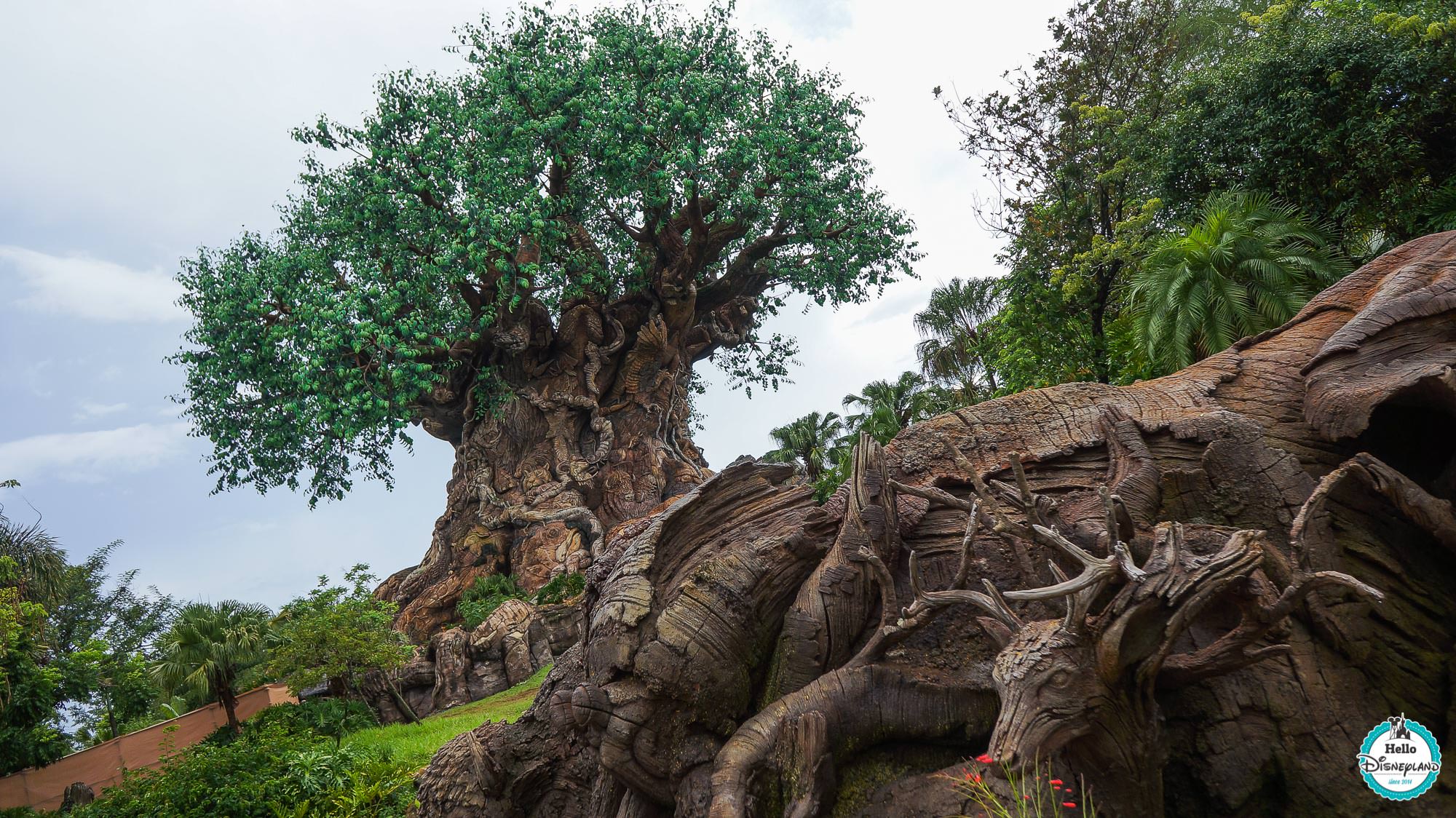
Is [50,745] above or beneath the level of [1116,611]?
above

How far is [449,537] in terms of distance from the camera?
73.0 feet

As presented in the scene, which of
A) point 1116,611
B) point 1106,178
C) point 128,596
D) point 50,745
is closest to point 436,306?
point 50,745

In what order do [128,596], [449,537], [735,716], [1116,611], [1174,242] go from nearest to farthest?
[1116,611], [735,716], [1174,242], [449,537], [128,596]

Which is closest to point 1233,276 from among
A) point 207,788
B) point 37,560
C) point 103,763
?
point 207,788

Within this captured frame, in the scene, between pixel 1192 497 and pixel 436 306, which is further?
pixel 436 306

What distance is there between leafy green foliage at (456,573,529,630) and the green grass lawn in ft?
7.80

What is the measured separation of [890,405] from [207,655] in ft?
80.6

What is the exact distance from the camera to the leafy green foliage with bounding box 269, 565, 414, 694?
16031 millimetres

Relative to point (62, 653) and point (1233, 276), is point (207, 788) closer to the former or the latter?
point (62, 653)

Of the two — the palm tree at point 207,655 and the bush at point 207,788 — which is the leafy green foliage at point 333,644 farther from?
the bush at point 207,788

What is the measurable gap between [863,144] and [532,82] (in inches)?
347

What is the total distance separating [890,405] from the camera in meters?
34.0

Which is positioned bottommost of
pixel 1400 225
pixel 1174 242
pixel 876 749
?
pixel 876 749

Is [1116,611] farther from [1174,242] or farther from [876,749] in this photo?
[1174,242]
